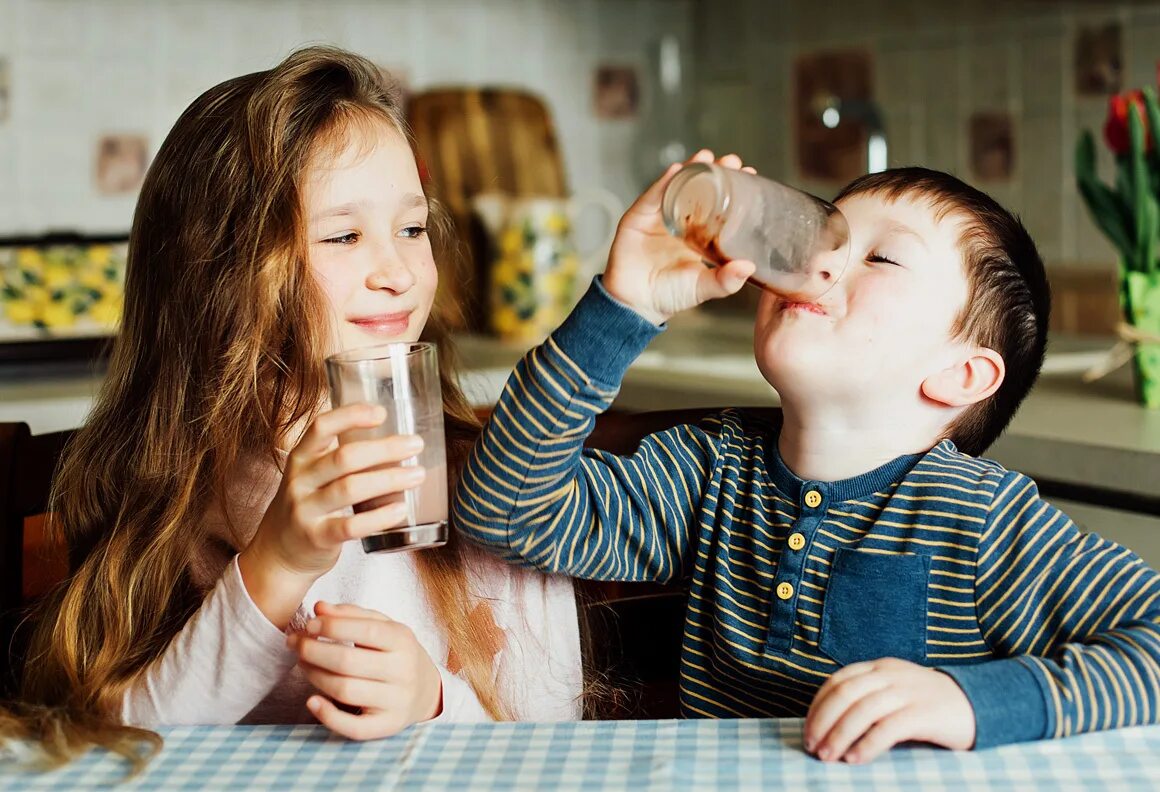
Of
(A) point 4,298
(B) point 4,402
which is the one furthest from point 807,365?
(A) point 4,298

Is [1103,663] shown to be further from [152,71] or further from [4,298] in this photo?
[152,71]

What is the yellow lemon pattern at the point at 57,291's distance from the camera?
2.12 m

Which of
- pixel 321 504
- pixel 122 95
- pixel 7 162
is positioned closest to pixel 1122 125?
pixel 321 504

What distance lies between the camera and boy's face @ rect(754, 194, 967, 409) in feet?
3.23

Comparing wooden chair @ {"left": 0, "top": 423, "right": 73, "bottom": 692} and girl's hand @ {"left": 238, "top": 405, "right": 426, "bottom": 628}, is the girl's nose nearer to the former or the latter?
girl's hand @ {"left": 238, "top": 405, "right": 426, "bottom": 628}

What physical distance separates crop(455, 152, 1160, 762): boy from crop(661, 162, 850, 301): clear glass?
0.06 ft

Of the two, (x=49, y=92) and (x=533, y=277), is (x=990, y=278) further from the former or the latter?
(x=49, y=92)

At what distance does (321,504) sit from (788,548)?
1.20 feet

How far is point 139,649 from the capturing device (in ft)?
3.41

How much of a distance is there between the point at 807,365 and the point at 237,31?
192 centimetres

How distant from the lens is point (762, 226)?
2.98 feet

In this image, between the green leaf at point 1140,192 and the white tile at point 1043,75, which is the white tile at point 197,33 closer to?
the white tile at point 1043,75

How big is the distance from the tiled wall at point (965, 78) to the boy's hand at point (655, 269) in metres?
1.64

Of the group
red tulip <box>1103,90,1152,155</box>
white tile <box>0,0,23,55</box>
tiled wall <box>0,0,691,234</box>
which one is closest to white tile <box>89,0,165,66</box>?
tiled wall <box>0,0,691,234</box>
